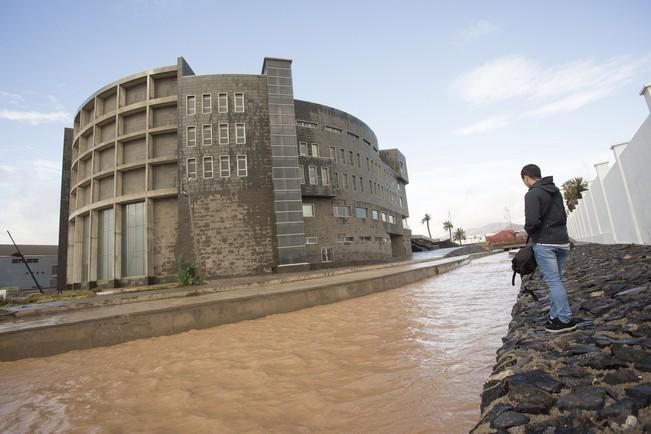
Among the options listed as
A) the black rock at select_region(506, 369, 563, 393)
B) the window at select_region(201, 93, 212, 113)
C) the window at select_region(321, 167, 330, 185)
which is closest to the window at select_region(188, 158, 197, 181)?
the window at select_region(201, 93, 212, 113)

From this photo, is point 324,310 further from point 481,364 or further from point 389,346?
point 481,364

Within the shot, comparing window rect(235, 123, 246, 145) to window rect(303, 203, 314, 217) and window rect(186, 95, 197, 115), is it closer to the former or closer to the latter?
window rect(186, 95, 197, 115)

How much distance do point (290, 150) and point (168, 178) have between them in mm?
10390

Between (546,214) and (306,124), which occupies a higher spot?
(306,124)

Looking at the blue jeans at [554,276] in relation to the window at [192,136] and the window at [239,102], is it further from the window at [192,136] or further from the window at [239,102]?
the window at [239,102]

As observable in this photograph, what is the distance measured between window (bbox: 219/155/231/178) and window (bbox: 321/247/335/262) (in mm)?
10688

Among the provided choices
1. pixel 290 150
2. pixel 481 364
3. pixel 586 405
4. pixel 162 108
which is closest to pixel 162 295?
pixel 481 364

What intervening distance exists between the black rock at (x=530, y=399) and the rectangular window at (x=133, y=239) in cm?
2907

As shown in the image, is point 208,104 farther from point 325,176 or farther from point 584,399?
point 584,399

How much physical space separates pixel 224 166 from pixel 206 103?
5.48 m

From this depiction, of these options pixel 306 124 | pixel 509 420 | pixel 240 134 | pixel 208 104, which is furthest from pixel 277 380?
pixel 306 124

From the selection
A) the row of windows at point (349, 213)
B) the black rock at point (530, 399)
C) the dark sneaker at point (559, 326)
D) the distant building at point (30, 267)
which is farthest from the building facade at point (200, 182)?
the distant building at point (30, 267)

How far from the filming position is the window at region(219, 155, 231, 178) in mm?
25781

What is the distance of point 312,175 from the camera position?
31406 mm
